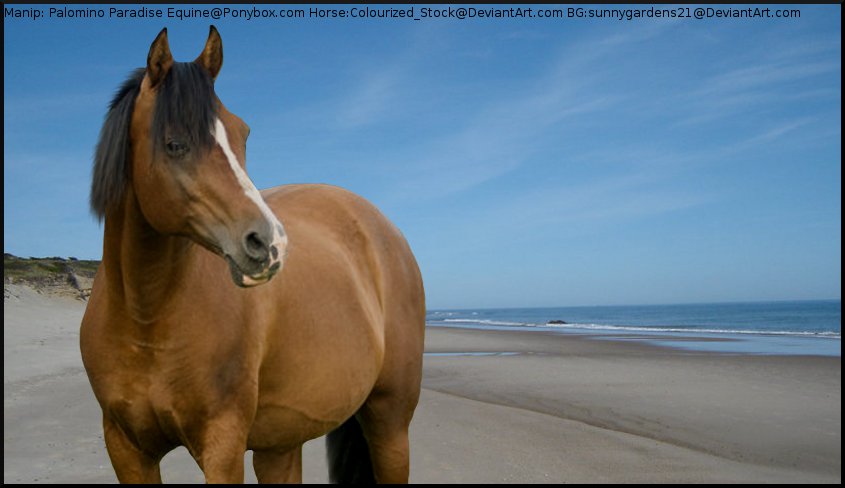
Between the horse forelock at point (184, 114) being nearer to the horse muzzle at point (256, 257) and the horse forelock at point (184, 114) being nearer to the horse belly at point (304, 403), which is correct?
the horse muzzle at point (256, 257)

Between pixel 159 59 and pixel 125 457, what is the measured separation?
46.0 inches

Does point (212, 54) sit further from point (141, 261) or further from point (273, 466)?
point (273, 466)

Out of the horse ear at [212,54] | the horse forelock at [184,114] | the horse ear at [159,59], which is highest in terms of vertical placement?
the horse ear at [212,54]

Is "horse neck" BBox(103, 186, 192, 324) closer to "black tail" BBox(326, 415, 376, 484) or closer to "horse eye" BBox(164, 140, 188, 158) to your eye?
"horse eye" BBox(164, 140, 188, 158)

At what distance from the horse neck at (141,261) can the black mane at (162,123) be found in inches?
1.9

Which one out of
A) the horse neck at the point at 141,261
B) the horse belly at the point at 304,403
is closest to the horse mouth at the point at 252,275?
the horse neck at the point at 141,261

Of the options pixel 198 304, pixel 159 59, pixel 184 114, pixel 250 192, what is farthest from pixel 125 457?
pixel 159 59

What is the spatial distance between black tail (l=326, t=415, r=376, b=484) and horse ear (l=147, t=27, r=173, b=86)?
1794 mm

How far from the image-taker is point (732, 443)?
6.67m

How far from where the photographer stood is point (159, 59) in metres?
1.70

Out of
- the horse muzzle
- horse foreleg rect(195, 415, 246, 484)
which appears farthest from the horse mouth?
horse foreleg rect(195, 415, 246, 484)

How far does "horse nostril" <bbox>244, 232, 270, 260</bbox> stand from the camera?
1.57m

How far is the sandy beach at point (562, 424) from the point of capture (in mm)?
4980

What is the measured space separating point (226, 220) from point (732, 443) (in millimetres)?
6640
